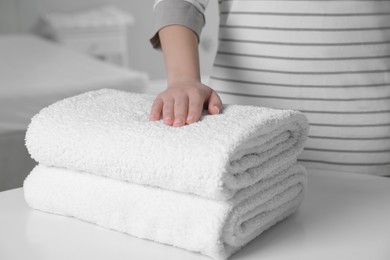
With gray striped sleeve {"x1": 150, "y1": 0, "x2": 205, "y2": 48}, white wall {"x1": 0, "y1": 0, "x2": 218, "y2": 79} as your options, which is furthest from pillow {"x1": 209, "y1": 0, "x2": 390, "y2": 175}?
white wall {"x1": 0, "y1": 0, "x2": 218, "y2": 79}

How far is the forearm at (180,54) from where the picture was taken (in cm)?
75

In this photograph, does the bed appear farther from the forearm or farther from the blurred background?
the forearm

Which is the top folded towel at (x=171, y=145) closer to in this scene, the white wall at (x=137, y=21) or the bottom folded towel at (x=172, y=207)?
the bottom folded towel at (x=172, y=207)

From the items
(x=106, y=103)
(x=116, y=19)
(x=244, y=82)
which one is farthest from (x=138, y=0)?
(x=106, y=103)

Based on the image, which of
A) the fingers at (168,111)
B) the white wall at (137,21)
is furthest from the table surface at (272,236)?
the white wall at (137,21)

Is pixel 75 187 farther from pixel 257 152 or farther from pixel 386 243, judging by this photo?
pixel 386 243

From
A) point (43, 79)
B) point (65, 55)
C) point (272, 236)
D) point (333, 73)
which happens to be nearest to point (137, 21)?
point (65, 55)

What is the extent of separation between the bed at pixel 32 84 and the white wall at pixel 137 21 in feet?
2.56

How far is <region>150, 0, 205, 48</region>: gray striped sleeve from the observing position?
2.71 feet

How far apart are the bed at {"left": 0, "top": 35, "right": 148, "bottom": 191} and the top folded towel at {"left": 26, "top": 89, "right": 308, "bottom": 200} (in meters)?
0.97

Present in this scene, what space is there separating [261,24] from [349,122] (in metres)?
0.21

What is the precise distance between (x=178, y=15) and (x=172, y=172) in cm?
36

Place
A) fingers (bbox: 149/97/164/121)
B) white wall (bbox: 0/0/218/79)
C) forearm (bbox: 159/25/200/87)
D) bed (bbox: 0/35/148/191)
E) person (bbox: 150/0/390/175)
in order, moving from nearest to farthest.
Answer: fingers (bbox: 149/97/164/121) → forearm (bbox: 159/25/200/87) → person (bbox: 150/0/390/175) → bed (bbox: 0/35/148/191) → white wall (bbox: 0/0/218/79)

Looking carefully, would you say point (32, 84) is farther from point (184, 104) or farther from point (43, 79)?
point (184, 104)
